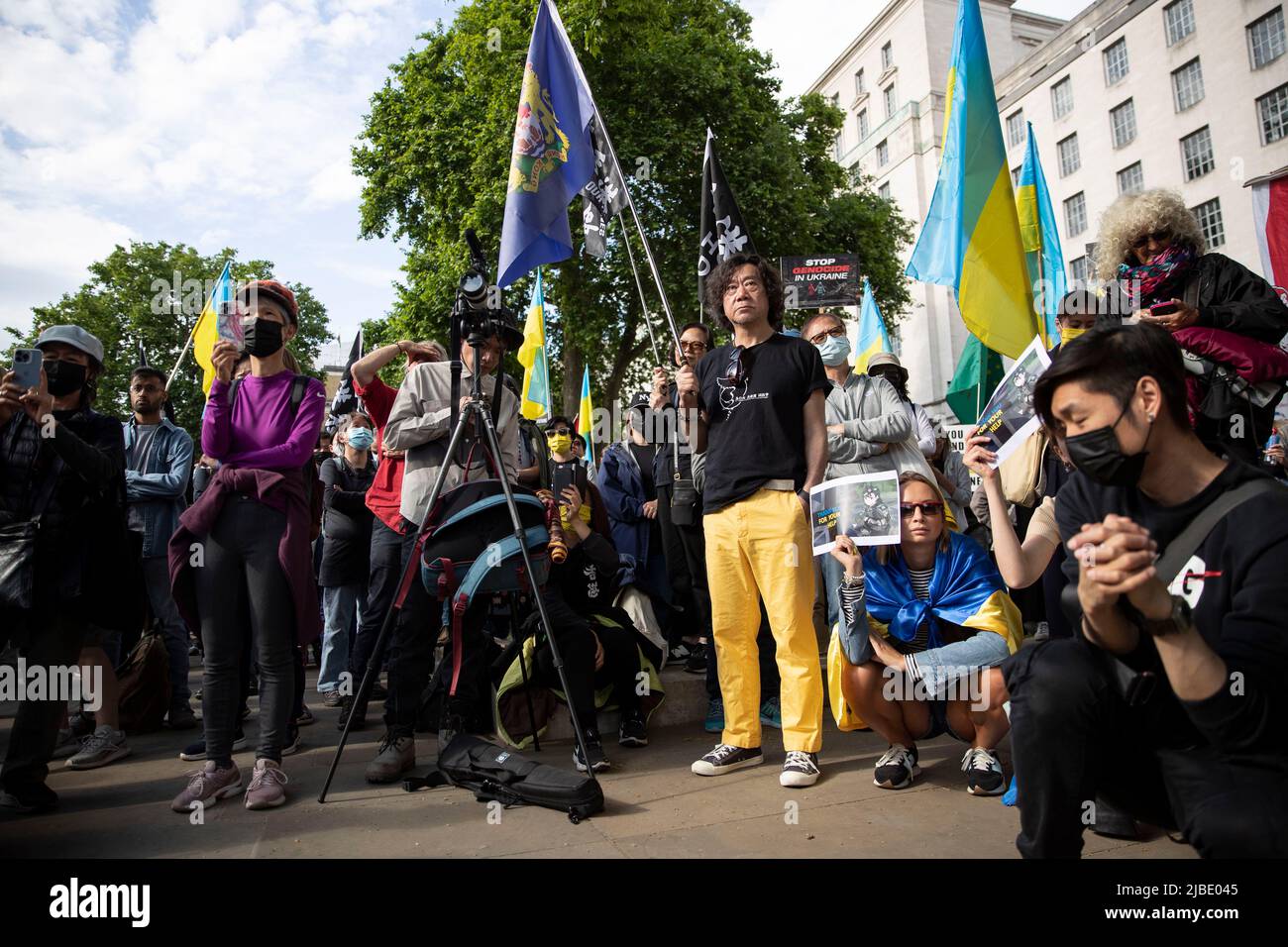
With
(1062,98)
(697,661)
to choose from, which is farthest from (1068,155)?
(697,661)

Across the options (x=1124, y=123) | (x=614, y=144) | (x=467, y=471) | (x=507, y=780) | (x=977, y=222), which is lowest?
(x=507, y=780)

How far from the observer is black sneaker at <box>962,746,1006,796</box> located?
3.27m

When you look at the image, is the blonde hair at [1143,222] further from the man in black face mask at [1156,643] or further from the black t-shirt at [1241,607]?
the black t-shirt at [1241,607]

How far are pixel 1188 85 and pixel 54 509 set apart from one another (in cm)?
3478

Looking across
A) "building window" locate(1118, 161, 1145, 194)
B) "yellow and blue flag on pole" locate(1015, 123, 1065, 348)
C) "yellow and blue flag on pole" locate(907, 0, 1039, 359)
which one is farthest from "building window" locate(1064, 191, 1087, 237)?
"yellow and blue flag on pole" locate(907, 0, 1039, 359)

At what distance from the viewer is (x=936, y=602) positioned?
355 centimetres

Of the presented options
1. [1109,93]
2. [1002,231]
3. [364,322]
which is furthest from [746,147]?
[1109,93]

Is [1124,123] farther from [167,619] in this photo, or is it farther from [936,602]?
[167,619]

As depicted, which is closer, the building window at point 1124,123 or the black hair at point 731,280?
the black hair at point 731,280

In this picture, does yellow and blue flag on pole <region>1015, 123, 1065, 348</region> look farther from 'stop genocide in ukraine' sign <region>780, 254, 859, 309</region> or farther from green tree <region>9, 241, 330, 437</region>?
green tree <region>9, 241, 330, 437</region>

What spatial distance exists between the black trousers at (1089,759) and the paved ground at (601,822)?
92 cm

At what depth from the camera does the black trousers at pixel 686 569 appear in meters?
4.89

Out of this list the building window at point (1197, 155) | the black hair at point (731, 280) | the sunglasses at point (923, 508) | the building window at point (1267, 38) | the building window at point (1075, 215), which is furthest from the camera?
the building window at point (1075, 215)


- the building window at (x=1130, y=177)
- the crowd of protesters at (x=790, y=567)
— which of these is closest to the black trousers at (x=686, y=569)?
the crowd of protesters at (x=790, y=567)
